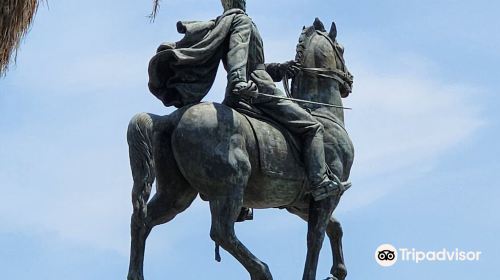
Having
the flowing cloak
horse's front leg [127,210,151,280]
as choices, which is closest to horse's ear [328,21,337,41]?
the flowing cloak

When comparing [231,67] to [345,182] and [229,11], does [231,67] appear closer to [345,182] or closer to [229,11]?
[229,11]

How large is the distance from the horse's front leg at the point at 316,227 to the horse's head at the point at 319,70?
4.09ft

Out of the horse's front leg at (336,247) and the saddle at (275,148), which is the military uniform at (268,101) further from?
the horse's front leg at (336,247)

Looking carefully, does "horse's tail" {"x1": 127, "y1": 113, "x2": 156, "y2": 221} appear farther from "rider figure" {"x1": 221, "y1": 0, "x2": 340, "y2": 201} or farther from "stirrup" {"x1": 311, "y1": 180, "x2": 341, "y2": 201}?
"stirrup" {"x1": 311, "y1": 180, "x2": 341, "y2": 201}

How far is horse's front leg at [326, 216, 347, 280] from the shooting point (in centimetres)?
1681

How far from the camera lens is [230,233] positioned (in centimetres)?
1524

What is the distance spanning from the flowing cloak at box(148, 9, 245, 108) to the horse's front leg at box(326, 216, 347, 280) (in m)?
2.51

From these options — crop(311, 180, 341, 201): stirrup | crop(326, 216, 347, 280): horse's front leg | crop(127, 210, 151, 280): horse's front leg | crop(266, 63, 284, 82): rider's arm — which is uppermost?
crop(266, 63, 284, 82): rider's arm

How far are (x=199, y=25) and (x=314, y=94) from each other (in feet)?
5.84

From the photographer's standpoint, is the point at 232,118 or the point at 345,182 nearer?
the point at 232,118

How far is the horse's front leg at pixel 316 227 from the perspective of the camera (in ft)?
52.9

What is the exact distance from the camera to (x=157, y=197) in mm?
15797

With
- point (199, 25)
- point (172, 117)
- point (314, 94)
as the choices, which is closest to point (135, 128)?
point (172, 117)

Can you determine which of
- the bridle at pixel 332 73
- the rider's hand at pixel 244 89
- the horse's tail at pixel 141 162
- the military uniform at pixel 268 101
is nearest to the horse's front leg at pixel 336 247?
the military uniform at pixel 268 101
